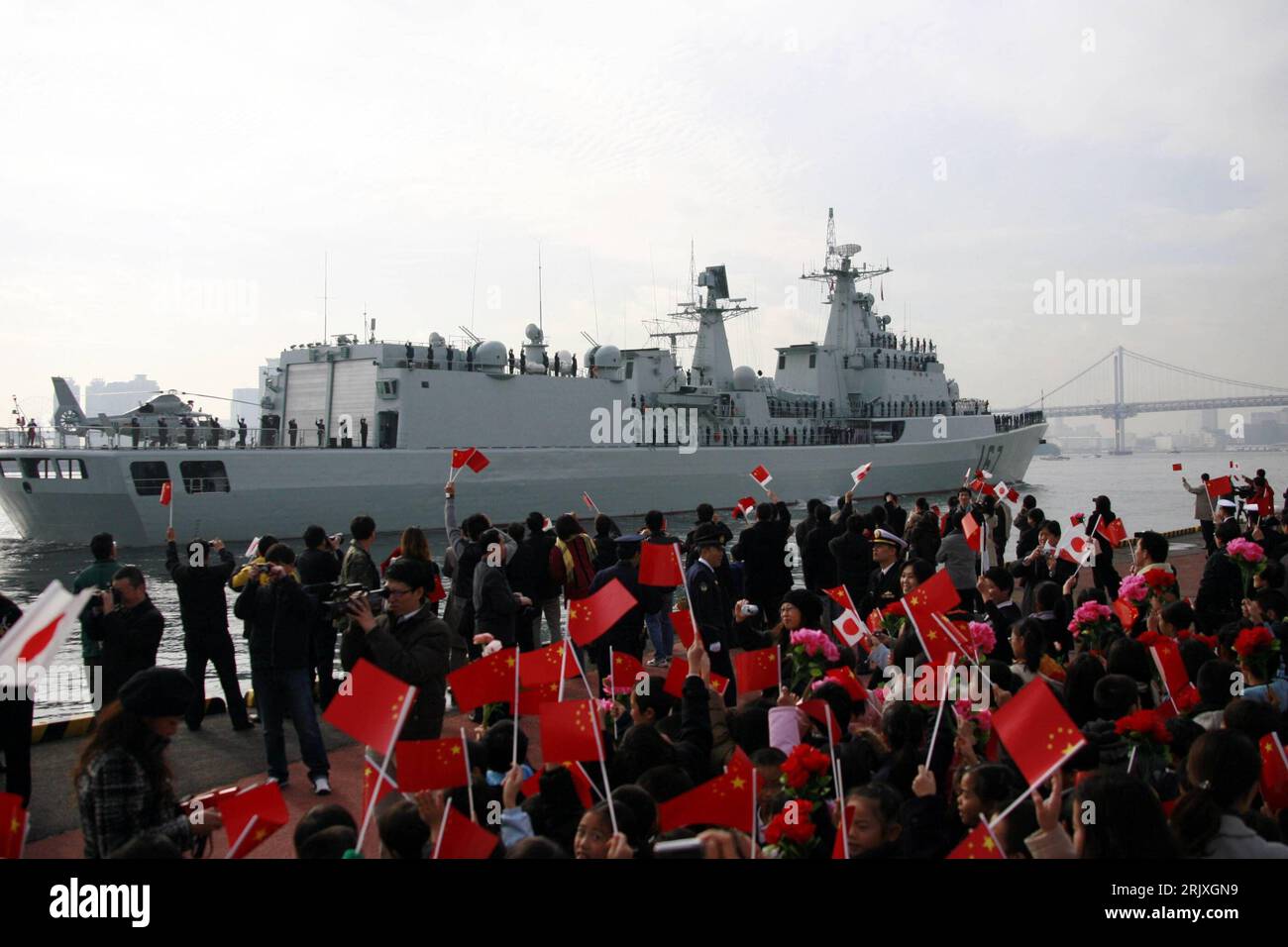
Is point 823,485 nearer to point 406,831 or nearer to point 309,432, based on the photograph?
point 309,432

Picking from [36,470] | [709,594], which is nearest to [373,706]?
[709,594]

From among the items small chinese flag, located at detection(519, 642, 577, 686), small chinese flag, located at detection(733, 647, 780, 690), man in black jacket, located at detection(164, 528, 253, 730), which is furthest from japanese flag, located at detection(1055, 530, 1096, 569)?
man in black jacket, located at detection(164, 528, 253, 730)

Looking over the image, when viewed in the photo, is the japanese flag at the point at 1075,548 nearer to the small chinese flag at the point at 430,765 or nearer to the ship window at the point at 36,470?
the small chinese flag at the point at 430,765

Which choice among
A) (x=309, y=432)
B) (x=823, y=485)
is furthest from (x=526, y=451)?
(x=823, y=485)

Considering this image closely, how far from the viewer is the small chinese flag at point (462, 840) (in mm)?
3154

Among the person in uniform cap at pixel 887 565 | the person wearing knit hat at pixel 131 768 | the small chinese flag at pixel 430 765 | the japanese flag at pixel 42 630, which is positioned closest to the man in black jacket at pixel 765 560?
the person in uniform cap at pixel 887 565

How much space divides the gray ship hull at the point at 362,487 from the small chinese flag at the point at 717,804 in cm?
2569

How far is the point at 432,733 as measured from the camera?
5.22m

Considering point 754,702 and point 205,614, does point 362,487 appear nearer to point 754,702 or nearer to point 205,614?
point 205,614

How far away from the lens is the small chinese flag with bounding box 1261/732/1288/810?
3693 millimetres

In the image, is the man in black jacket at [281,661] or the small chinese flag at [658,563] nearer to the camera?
the man in black jacket at [281,661]

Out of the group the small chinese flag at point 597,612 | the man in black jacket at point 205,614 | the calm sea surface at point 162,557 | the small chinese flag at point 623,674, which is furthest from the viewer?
the calm sea surface at point 162,557

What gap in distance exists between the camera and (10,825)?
10.1ft
